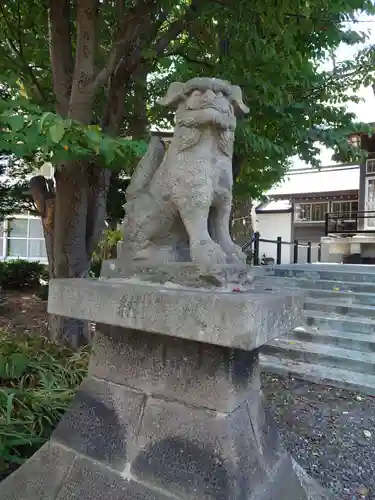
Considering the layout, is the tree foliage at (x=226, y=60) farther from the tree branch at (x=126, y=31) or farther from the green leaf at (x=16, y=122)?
the green leaf at (x=16, y=122)

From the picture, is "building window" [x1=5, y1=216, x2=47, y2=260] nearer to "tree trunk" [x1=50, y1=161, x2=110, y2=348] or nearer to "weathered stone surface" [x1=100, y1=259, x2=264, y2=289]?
"tree trunk" [x1=50, y1=161, x2=110, y2=348]

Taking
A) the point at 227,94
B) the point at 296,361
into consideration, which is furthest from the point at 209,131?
the point at 296,361

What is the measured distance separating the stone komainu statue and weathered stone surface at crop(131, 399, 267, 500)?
68cm

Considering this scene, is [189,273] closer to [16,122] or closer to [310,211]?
[16,122]

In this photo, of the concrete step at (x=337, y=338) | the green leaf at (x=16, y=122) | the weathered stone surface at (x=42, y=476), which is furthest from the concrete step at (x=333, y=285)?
the green leaf at (x=16, y=122)

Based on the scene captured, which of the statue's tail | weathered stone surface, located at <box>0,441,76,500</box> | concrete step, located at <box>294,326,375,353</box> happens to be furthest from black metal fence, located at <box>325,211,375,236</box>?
weathered stone surface, located at <box>0,441,76,500</box>

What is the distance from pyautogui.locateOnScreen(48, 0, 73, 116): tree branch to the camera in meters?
4.04

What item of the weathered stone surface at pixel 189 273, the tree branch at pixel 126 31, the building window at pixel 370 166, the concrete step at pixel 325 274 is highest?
the building window at pixel 370 166

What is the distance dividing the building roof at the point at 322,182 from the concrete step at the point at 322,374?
14727 mm

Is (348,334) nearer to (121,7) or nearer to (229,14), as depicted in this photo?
(229,14)

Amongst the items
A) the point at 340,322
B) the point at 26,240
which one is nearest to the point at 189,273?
the point at 340,322

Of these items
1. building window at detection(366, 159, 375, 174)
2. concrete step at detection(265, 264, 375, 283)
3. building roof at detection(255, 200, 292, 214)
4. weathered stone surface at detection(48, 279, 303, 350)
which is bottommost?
concrete step at detection(265, 264, 375, 283)

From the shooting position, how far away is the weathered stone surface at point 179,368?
5.36ft

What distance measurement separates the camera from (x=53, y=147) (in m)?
2.38
